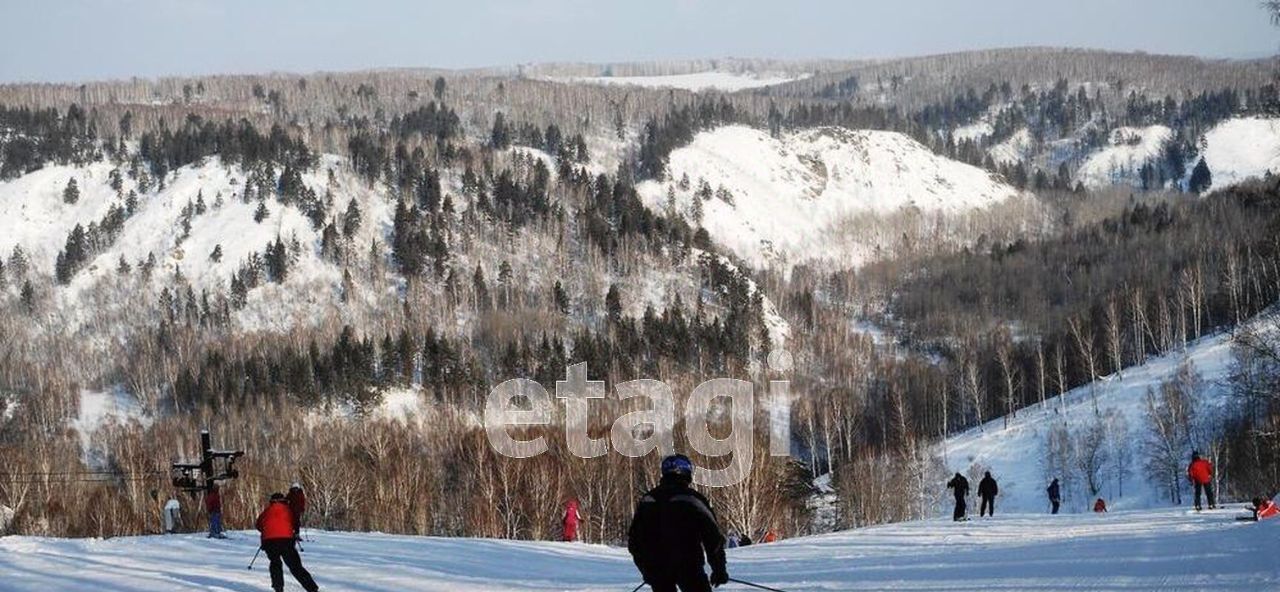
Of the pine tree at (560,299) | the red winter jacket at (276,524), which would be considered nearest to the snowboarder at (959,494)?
the red winter jacket at (276,524)

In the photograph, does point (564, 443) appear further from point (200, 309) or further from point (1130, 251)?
point (1130, 251)

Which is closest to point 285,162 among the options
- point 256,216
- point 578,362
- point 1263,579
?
point 256,216

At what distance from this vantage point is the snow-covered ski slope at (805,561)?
47.0ft

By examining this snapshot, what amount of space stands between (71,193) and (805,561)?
157m

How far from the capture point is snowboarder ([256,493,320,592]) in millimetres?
16109

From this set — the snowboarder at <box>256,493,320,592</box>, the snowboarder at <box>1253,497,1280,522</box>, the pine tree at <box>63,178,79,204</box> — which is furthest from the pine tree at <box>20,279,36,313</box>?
the snowboarder at <box>1253,497,1280,522</box>

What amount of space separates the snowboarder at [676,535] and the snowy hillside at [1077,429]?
202 feet

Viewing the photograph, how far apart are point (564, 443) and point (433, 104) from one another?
147542mm

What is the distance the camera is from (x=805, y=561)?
19688 mm

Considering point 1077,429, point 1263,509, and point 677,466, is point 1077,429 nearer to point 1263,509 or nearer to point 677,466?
point 1263,509

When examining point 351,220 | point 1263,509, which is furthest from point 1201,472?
point 351,220

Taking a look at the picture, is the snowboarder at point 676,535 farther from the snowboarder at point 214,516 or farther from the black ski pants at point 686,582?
the snowboarder at point 214,516

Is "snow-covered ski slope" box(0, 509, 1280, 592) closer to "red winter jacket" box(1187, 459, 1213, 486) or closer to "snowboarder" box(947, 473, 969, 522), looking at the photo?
"snowboarder" box(947, 473, 969, 522)

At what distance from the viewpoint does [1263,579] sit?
1204 cm
